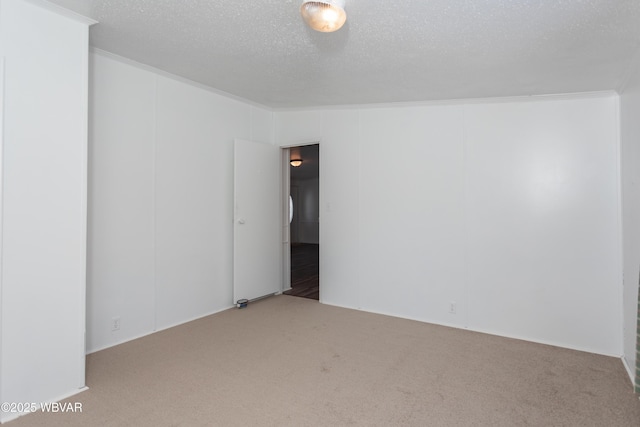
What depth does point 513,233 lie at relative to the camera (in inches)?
131

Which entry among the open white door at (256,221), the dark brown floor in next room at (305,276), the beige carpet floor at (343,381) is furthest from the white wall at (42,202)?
the dark brown floor in next room at (305,276)

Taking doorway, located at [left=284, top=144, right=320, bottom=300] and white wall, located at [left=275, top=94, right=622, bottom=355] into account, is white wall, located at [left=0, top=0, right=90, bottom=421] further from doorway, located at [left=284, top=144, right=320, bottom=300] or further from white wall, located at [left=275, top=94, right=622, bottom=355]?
doorway, located at [left=284, top=144, right=320, bottom=300]

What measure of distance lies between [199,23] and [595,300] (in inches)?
151

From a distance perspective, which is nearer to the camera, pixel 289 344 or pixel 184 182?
pixel 289 344

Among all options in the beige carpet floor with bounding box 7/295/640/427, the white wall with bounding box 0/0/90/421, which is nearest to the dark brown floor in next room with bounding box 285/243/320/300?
the beige carpet floor with bounding box 7/295/640/427

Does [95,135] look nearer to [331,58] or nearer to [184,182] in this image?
[184,182]

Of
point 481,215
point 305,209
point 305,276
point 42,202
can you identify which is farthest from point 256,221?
point 305,209

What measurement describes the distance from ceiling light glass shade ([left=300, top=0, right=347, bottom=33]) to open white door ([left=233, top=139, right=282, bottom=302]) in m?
2.43

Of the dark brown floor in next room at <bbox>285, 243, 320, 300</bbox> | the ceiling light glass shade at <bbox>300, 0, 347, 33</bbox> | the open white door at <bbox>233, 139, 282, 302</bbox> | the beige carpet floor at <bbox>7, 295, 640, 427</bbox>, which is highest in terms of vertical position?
the ceiling light glass shade at <bbox>300, 0, 347, 33</bbox>

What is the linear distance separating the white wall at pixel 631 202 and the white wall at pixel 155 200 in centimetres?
371

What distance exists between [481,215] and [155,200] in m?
3.20

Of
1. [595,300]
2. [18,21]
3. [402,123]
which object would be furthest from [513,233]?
[18,21]

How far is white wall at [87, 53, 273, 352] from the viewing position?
288cm

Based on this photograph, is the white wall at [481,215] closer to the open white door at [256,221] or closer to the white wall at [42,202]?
the open white door at [256,221]
